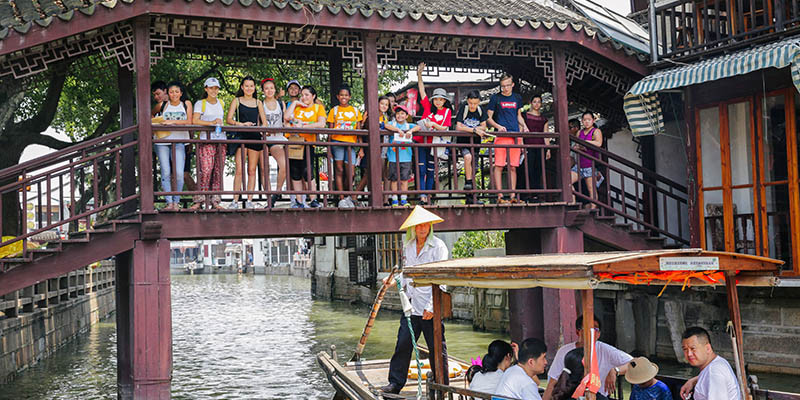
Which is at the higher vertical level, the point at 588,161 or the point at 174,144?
the point at 174,144

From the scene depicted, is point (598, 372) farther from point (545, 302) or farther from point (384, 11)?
point (384, 11)

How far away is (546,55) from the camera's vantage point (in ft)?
40.6

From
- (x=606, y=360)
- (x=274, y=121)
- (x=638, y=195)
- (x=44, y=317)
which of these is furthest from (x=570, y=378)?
(x=44, y=317)

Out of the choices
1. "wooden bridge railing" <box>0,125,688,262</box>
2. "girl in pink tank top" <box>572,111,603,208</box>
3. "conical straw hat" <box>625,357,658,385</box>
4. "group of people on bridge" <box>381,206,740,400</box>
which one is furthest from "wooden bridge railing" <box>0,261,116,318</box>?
"conical straw hat" <box>625,357,658,385</box>

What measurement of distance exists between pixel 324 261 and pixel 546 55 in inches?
1028

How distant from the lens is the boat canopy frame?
546 centimetres

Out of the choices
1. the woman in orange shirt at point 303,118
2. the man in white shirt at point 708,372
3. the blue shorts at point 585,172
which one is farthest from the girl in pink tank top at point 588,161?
the man in white shirt at point 708,372

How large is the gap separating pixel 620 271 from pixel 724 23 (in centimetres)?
902

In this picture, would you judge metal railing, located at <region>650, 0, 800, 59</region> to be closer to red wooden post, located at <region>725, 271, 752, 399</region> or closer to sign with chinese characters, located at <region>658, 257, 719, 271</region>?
red wooden post, located at <region>725, 271, 752, 399</region>

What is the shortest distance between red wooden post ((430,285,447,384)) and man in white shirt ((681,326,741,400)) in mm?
2190

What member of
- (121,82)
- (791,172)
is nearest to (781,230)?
(791,172)

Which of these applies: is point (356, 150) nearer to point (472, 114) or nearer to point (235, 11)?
point (472, 114)

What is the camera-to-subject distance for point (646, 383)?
6.66m

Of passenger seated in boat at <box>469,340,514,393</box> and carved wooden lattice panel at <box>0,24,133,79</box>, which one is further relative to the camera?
carved wooden lattice panel at <box>0,24,133,79</box>
